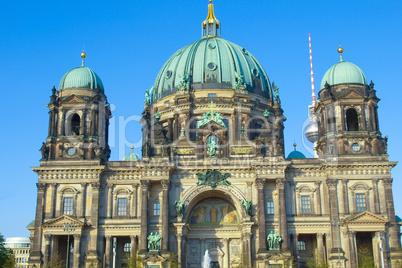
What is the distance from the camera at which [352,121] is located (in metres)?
62.0

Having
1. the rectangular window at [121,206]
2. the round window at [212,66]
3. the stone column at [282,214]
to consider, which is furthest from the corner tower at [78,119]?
the stone column at [282,214]

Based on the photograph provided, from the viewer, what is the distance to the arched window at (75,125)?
198ft

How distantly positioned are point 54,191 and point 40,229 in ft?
13.3

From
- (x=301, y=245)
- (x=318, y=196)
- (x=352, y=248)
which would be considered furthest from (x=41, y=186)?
(x=352, y=248)

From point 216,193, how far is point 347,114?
55.9 feet

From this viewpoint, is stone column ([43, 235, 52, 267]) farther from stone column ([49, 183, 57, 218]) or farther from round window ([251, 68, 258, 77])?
round window ([251, 68, 258, 77])

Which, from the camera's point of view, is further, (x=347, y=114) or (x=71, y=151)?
(x=347, y=114)

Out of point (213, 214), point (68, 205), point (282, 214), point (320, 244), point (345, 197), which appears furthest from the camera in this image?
point (213, 214)

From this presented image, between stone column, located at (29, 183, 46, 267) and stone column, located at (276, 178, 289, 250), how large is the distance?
926 inches

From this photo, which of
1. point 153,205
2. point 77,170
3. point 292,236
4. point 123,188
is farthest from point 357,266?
point 77,170

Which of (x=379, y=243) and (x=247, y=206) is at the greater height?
(x=247, y=206)

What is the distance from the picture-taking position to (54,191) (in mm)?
56250

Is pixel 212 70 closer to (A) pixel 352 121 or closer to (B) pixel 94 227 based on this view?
(A) pixel 352 121

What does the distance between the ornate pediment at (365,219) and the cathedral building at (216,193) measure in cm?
14
